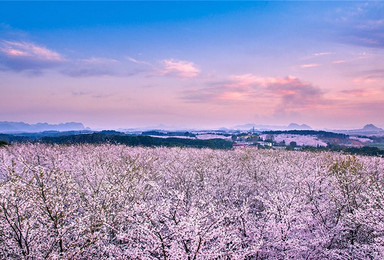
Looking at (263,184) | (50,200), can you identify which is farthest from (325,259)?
(50,200)

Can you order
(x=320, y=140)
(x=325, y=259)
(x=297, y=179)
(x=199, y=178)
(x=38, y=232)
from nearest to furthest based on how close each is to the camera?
(x=38, y=232)
(x=325, y=259)
(x=297, y=179)
(x=199, y=178)
(x=320, y=140)

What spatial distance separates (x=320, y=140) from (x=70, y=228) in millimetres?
148633

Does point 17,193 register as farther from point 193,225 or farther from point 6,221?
point 193,225

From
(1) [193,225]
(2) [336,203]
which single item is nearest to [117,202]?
(1) [193,225]

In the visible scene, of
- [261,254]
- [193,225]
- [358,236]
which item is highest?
[193,225]

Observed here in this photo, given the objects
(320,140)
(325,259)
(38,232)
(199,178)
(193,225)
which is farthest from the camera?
(320,140)

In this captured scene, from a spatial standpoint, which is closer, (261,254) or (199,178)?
(261,254)

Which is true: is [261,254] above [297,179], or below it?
below

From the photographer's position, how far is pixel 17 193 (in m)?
8.80

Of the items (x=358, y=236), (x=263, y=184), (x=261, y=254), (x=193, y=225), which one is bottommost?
(x=261, y=254)

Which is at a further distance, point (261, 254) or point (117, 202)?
point (261, 254)

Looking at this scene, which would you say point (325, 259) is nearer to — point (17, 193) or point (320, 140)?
point (17, 193)

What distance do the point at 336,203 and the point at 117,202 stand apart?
1315 centimetres

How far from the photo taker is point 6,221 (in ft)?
29.6
